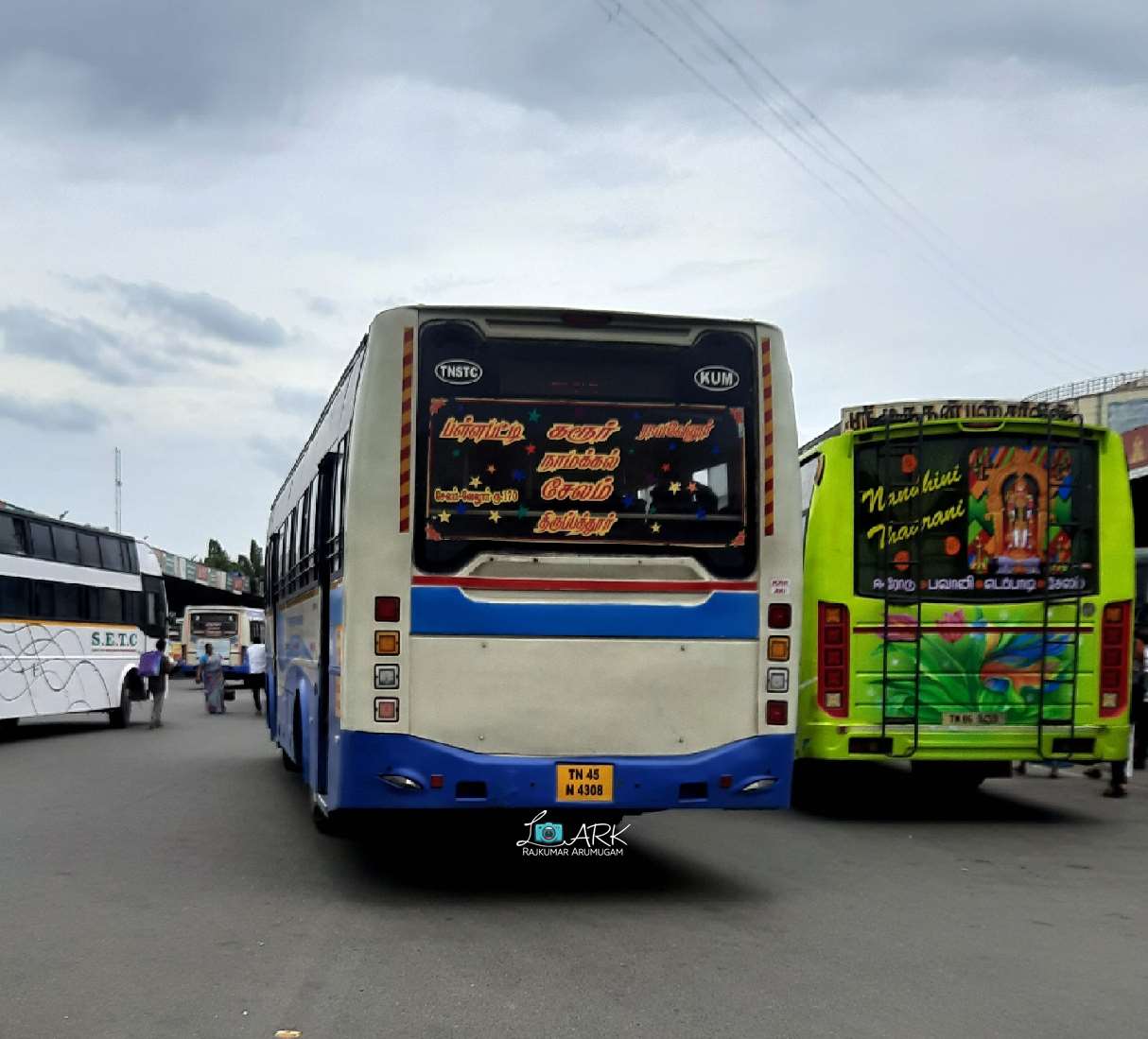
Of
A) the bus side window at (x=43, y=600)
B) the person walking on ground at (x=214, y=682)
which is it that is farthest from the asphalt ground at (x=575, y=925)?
the person walking on ground at (x=214, y=682)

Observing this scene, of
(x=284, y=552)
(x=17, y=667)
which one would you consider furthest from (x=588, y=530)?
(x=17, y=667)

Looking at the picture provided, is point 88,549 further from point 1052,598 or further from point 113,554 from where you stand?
point 1052,598

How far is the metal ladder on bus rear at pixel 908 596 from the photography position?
1146 centimetres

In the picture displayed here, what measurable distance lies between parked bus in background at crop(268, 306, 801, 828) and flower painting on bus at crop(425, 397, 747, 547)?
1cm

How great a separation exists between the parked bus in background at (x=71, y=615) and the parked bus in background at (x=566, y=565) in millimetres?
Answer: 14154

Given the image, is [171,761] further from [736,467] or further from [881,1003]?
[881,1003]

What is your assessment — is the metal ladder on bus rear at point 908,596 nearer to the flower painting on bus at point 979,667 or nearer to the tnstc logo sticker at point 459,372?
the flower painting on bus at point 979,667

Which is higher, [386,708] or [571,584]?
[571,584]

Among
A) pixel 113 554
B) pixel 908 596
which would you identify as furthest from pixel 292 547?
pixel 113 554

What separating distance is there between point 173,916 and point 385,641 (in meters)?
1.82

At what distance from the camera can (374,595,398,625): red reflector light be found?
26.0ft

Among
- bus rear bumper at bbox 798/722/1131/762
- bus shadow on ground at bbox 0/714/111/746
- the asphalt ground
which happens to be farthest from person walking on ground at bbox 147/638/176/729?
bus rear bumper at bbox 798/722/1131/762

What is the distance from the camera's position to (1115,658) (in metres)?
11.7

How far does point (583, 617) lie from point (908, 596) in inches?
170
